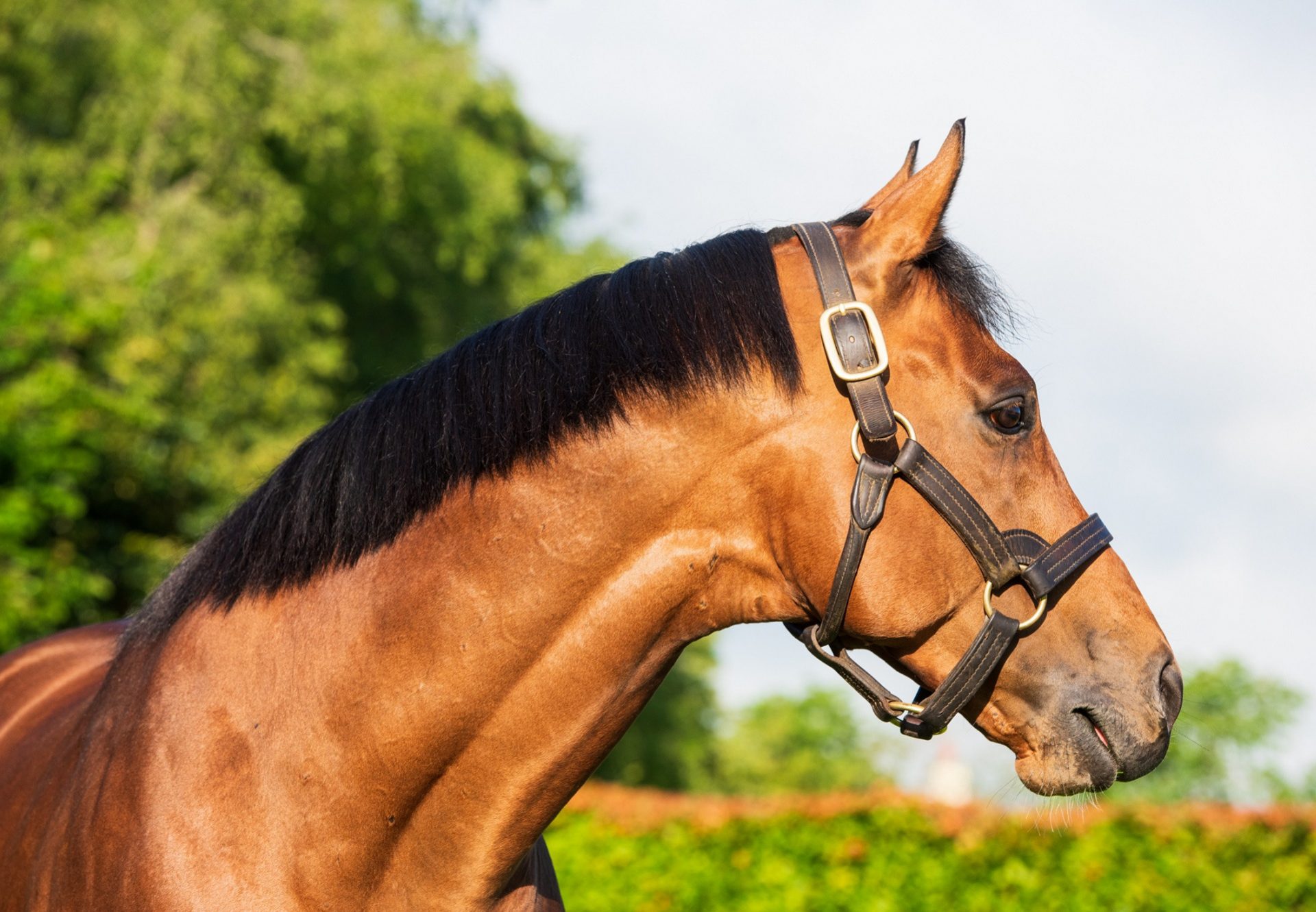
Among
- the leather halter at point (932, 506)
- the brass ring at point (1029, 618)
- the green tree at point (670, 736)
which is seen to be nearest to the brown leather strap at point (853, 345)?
the leather halter at point (932, 506)

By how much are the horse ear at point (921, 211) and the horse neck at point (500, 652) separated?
Answer: 43cm

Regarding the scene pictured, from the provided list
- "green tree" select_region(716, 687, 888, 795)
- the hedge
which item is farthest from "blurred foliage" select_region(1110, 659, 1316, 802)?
"green tree" select_region(716, 687, 888, 795)

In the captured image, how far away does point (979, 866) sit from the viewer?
695 centimetres

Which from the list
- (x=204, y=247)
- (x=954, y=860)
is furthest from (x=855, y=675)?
(x=204, y=247)

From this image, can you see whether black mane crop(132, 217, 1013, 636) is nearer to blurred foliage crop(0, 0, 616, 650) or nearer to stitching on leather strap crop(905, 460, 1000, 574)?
stitching on leather strap crop(905, 460, 1000, 574)

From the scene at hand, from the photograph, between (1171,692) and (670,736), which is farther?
(670,736)

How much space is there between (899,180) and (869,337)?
658mm

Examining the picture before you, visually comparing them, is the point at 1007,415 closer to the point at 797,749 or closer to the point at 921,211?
the point at 921,211

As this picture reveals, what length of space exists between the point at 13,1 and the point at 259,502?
15470 millimetres

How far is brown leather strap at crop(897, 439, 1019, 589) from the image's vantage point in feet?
7.68

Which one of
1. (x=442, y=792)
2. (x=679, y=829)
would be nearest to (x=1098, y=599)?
(x=442, y=792)

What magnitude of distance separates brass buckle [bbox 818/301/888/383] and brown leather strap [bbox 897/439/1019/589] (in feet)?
0.54

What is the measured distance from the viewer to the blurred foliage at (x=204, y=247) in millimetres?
10766

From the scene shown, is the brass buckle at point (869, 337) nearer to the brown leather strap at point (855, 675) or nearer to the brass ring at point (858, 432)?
the brass ring at point (858, 432)
